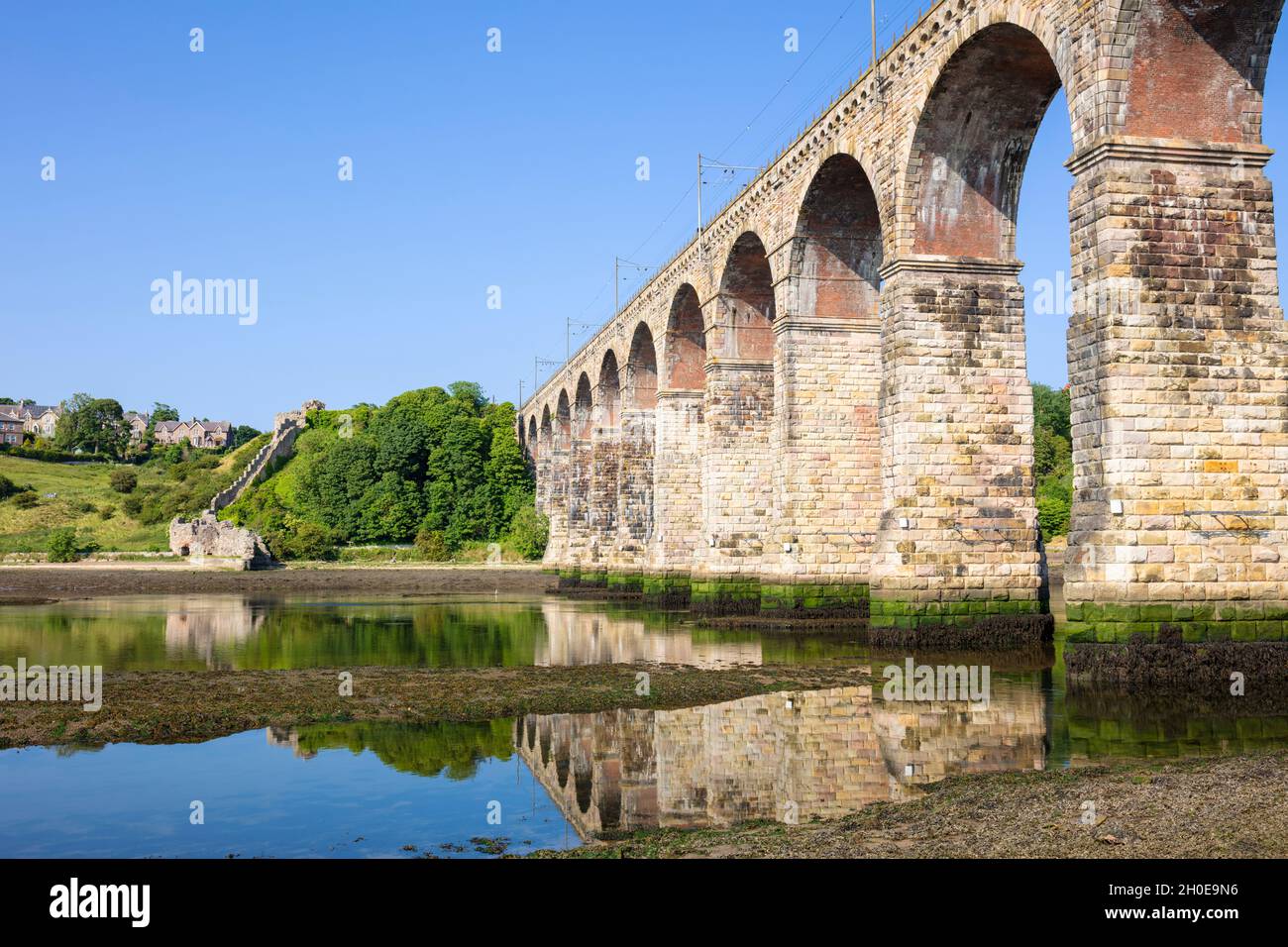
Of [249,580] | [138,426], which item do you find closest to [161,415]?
[138,426]

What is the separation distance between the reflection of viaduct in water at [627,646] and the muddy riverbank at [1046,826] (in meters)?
11.2

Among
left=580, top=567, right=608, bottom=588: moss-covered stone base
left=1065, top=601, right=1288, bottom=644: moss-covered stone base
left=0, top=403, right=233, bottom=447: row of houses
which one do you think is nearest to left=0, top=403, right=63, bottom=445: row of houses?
left=0, top=403, right=233, bottom=447: row of houses

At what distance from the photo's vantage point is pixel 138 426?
146875 mm

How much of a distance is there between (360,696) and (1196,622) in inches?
424

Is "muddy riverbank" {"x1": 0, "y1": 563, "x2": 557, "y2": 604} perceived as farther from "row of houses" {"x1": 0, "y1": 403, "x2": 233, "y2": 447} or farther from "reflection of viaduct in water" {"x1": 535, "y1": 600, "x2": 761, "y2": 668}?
"row of houses" {"x1": 0, "y1": 403, "x2": 233, "y2": 447}

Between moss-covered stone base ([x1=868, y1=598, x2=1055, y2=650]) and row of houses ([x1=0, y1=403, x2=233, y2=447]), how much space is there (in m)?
130

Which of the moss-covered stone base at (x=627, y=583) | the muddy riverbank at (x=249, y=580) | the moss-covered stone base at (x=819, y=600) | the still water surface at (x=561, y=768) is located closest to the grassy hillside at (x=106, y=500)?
the muddy riverbank at (x=249, y=580)

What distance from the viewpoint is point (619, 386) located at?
51625mm

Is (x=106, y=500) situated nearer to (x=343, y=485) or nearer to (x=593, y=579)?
(x=343, y=485)

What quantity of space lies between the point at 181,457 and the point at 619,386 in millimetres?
71635

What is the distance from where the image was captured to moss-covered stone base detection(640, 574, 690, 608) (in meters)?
40.6

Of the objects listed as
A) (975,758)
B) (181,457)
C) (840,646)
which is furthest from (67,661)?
(181,457)
